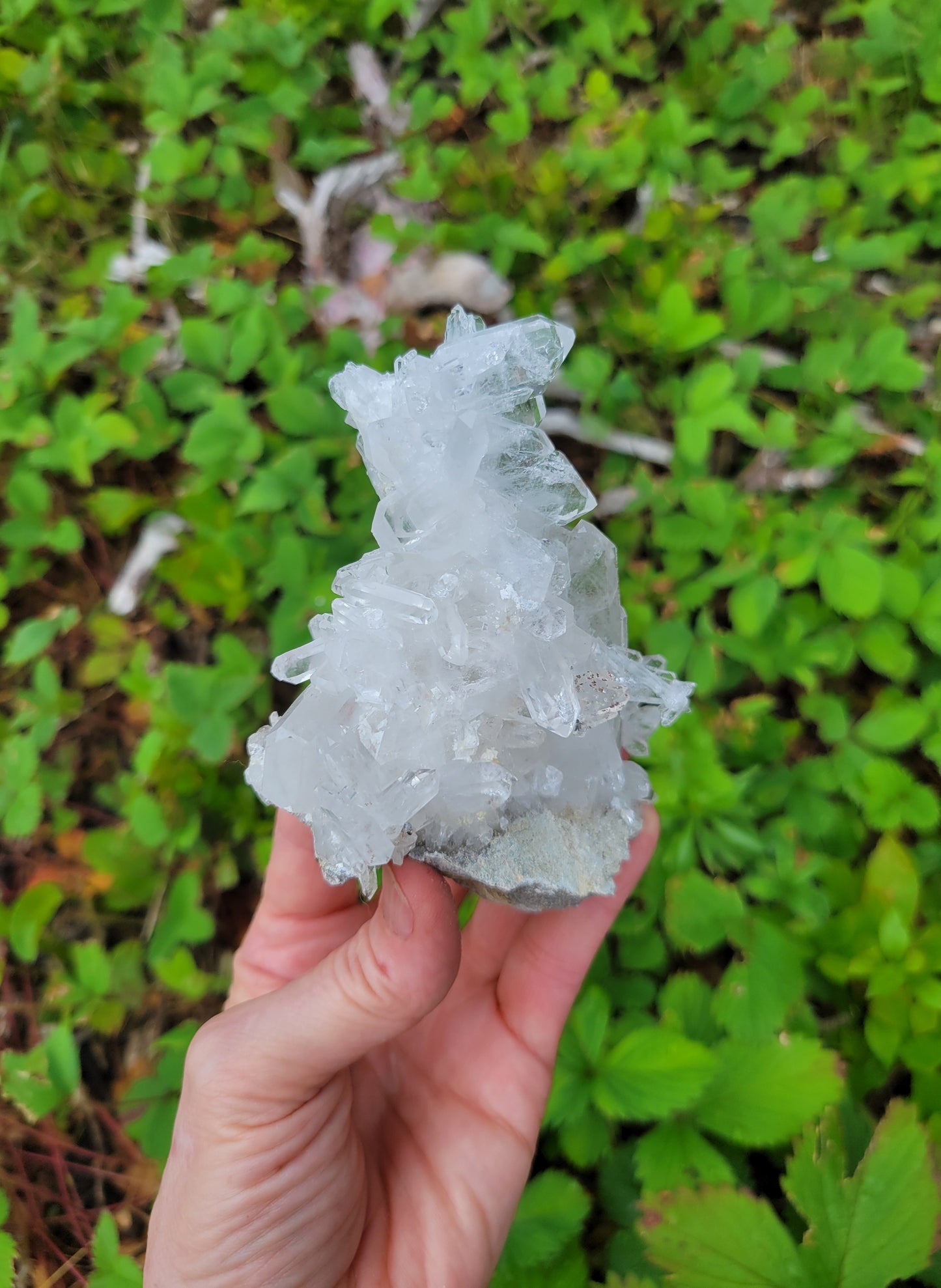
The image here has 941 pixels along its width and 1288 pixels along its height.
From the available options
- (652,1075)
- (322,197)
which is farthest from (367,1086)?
(322,197)

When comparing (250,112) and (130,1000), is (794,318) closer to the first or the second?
(250,112)

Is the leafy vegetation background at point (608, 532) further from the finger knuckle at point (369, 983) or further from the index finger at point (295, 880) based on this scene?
the finger knuckle at point (369, 983)

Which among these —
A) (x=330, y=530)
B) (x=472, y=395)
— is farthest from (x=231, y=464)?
(x=472, y=395)

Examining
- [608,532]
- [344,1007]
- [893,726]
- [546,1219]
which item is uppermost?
[344,1007]

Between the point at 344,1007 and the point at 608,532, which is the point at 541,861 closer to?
the point at 344,1007

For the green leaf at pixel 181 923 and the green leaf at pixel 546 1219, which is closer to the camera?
the green leaf at pixel 546 1219

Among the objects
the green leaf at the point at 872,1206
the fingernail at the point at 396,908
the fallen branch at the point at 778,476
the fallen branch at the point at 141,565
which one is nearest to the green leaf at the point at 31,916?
the fallen branch at the point at 141,565

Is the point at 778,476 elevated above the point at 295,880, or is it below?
above
